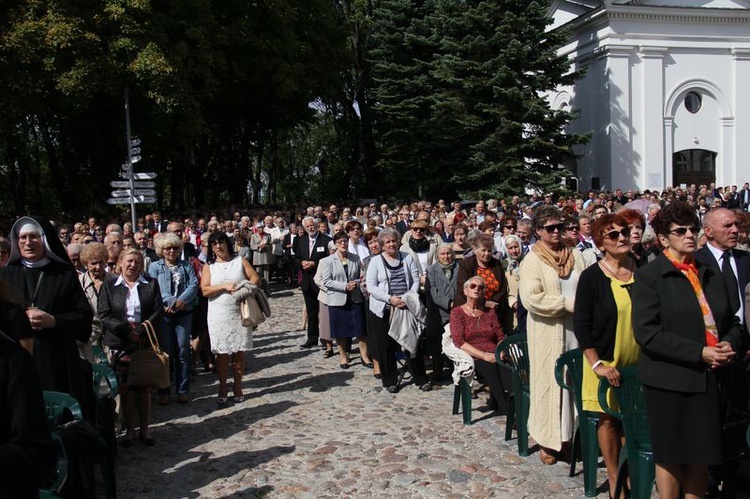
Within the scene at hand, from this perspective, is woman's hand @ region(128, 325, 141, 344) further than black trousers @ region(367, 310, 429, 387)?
No

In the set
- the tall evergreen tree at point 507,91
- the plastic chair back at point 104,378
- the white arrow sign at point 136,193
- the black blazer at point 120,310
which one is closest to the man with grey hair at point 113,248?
the black blazer at point 120,310

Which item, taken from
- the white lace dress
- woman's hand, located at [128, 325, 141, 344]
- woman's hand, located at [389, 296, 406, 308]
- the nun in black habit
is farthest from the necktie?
woman's hand, located at [128, 325, 141, 344]

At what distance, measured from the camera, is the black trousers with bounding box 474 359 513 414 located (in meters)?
7.17

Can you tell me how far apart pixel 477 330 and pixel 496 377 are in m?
0.51

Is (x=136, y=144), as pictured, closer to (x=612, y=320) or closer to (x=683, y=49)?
(x=612, y=320)

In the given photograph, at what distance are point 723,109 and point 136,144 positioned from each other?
97.1ft

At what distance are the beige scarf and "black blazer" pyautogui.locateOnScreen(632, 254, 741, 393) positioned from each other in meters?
1.58

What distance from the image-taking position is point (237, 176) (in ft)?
133

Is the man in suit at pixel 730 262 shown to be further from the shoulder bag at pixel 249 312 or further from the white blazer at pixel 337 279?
the white blazer at pixel 337 279

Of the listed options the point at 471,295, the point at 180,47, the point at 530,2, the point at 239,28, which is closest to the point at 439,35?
the point at 530,2

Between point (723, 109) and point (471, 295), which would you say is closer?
point (471, 295)

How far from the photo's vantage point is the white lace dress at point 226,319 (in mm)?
8305

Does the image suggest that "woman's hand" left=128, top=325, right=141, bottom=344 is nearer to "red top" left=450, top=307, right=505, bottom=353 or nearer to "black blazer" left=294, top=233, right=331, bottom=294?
"red top" left=450, top=307, right=505, bottom=353

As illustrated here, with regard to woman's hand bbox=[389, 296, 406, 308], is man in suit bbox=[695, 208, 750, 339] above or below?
above
